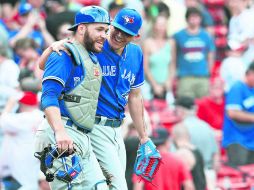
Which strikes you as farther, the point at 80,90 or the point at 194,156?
the point at 194,156

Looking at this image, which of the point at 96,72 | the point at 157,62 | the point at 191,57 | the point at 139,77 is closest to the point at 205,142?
the point at 157,62

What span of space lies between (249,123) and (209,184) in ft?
6.44

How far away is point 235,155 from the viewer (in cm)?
1413

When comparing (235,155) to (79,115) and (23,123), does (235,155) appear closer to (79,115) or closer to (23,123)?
(23,123)

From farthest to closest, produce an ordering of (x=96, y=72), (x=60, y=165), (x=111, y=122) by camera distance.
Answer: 1. (x=111, y=122)
2. (x=96, y=72)
3. (x=60, y=165)

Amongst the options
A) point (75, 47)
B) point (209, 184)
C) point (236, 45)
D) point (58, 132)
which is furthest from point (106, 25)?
point (236, 45)

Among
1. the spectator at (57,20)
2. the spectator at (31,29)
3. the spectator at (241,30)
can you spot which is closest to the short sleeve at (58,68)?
the spectator at (57,20)

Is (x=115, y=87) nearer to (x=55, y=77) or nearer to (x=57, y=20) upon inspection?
(x=55, y=77)

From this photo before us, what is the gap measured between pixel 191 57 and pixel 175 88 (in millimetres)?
604

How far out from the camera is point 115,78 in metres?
9.00

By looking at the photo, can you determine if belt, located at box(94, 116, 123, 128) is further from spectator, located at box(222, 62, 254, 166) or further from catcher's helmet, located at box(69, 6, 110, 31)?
spectator, located at box(222, 62, 254, 166)

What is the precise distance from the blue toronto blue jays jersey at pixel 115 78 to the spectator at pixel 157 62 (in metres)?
6.96

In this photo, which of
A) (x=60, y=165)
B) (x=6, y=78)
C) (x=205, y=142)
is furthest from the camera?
(x=6, y=78)

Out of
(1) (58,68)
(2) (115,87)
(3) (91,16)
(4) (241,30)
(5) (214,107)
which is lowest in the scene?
(5) (214,107)
